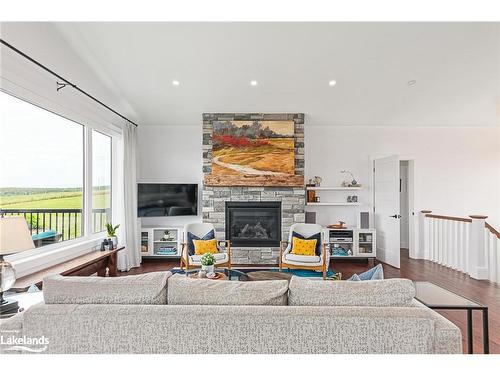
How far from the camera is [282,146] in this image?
5.77 m

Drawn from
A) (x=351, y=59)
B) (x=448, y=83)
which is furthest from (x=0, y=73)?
(x=448, y=83)

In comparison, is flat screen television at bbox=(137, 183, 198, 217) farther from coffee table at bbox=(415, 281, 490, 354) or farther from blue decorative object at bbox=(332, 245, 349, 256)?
coffee table at bbox=(415, 281, 490, 354)

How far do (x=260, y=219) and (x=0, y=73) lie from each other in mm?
4337

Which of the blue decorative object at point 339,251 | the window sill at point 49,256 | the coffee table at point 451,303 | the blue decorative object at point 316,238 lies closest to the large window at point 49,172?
the window sill at point 49,256

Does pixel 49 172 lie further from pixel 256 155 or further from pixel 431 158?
pixel 431 158

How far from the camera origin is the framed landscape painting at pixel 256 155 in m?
5.75

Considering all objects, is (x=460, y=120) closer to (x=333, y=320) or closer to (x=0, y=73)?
(x=333, y=320)

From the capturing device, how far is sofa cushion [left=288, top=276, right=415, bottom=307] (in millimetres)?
1740

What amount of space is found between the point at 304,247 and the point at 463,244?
2.77 m

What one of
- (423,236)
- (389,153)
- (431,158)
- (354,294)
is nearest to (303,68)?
(389,153)

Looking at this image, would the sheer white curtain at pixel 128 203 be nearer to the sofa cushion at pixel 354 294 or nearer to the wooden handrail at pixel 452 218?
the sofa cushion at pixel 354 294

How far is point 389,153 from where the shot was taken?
6.46 m
